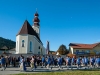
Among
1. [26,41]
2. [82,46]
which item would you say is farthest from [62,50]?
[26,41]

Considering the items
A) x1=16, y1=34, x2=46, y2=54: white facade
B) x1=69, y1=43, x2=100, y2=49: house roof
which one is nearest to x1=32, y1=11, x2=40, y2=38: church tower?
x1=69, y1=43, x2=100, y2=49: house roof

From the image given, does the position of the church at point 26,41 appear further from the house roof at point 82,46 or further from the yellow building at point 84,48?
the house roof at point 82,46

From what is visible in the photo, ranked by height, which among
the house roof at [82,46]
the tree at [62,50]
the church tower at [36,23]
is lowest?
the tree at [62,50]

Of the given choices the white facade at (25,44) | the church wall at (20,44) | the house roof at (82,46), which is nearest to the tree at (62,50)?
the house roof at (82,46)

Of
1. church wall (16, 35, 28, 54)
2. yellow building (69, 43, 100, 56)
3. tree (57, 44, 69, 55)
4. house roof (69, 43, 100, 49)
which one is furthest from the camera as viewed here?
house roof (69, 43, 100, 49)

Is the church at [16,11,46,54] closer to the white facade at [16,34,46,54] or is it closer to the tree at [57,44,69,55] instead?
the white facade at [16,34,46,54]

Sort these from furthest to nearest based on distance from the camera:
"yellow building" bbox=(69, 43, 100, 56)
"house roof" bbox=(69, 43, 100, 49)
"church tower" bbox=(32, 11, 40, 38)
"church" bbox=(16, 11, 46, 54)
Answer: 1. "house roof" bbox=(69, 43, 100, 49)
2. "yellow building" bbox=(69, 43, 100, 56)
3. "church tower" bbox=(32, 11, 40, 38)
4. "church" bbox=(16, 11, 46, 54)

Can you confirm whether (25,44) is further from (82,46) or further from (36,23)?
(82,46)

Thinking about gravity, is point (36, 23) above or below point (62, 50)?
above

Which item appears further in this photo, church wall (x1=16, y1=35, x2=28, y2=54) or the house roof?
the house roof

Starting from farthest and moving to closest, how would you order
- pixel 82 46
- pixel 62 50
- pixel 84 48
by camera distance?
pixel 82 46 → pixel 84 48 → pixel 62 50

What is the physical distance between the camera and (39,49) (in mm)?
67312

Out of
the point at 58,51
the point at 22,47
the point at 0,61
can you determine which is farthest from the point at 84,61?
the point at 58,51

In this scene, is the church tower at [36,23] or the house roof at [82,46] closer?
the church tower at [36,23]
